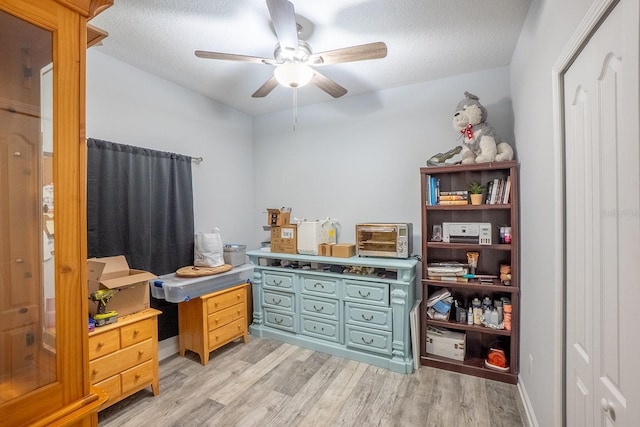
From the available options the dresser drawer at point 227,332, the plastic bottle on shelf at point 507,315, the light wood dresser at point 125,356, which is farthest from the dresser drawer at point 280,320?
the plastic bottle on shelf at point 507,315

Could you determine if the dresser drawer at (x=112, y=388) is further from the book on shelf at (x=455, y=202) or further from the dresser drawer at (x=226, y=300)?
the book on shelf at (x=455, y=202)

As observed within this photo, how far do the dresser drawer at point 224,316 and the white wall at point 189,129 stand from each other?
3.03 ft

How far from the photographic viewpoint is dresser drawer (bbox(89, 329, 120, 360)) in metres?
1.85

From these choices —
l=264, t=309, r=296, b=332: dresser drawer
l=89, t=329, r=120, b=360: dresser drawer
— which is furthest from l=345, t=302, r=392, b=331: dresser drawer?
l=89, t=329, r=120, b=360: dresser drawer

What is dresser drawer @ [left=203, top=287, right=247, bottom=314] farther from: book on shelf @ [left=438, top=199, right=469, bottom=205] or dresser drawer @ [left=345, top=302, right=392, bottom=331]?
book on shelf @ [left=438, top=199, right=469, bottom=205]

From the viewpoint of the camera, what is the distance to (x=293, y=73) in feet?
6.40

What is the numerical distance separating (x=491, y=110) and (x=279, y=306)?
286cm

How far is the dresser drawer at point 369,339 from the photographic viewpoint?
2.60m

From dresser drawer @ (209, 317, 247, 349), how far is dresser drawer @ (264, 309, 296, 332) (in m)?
0.27

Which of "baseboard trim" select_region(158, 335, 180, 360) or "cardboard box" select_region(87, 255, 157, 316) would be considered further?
"baseboard trim" select_region(158, 335, 180, 360)

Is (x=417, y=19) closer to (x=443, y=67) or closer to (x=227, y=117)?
(x=443, y=67)

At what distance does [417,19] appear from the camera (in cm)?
197

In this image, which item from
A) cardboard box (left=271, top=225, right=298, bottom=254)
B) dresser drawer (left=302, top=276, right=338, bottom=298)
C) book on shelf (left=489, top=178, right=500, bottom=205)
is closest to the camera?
book on shelf (left=489, top=178, right=500, bottom=205)

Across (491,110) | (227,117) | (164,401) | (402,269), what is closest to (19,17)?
(164,401)
